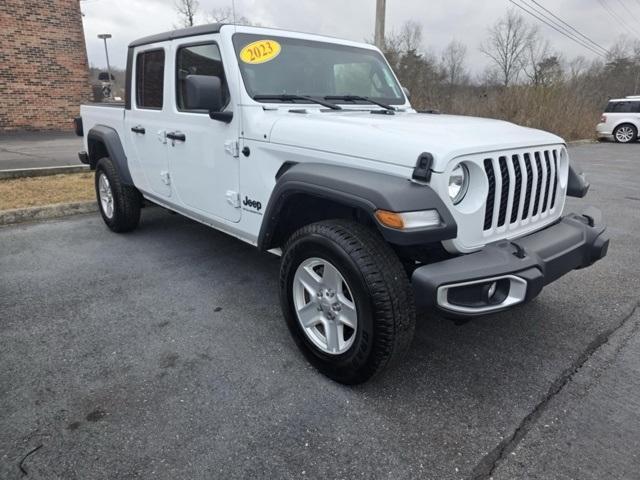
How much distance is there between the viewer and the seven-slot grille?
229 centimetres

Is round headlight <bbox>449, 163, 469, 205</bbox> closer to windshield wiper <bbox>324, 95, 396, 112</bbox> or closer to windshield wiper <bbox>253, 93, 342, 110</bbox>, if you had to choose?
windshield wiper <bbox>253, 93, 342, 110</bbox>

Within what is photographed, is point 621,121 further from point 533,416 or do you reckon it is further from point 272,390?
point 272,390

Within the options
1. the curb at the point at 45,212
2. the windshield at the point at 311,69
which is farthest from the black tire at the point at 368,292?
the curb at the point at 45,212

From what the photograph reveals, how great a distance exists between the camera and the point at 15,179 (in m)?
7.19

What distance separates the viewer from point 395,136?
2256 mm

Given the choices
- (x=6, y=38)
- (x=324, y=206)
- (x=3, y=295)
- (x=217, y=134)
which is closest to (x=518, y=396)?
(x=324, y=206)

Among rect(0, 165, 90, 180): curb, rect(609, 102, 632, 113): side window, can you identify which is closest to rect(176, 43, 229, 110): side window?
rect(0, 165, 90, 180): curb

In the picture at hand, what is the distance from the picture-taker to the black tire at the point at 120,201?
4.75 metres

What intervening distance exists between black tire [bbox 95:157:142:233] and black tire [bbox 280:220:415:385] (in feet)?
9.92

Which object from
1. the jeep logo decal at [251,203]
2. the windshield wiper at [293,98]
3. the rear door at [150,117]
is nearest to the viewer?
the jeep logo decal at [251,203]

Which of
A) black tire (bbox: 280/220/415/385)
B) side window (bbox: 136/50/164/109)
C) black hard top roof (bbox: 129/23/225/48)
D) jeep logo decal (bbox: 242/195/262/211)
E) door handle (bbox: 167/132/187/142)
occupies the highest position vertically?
black hard top roof (bbox: 129/23/225/48)

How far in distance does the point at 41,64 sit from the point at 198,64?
14.1m

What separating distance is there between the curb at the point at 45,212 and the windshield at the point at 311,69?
3.82 m

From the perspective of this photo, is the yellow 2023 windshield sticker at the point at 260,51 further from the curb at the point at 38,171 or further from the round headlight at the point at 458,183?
the curb at the point at 38,171
